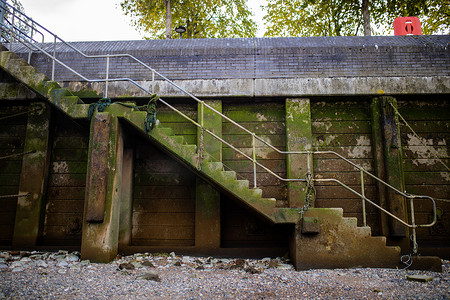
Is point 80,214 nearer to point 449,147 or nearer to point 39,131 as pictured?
point 39,131

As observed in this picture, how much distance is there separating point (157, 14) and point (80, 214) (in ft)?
38.8

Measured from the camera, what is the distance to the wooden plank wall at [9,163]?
709 cm

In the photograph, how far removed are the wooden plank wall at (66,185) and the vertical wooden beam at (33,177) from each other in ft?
0.69

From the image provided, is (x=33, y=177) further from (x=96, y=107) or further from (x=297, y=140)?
(x=297, y=140)

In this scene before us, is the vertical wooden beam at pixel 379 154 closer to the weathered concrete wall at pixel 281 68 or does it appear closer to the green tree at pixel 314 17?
the weathered concrete wall at pixel 281 68

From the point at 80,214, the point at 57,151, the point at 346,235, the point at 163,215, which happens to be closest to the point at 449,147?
the point at 346,235

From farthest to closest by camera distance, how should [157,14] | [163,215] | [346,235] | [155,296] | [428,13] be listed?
[157,14] → [428,13] → [163,215] → [346,235] → [155,296]

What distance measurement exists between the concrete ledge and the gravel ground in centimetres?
364

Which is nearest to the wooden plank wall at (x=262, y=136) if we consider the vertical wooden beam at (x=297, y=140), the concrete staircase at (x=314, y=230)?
the vertical wooden beam at (x=297, y=140)

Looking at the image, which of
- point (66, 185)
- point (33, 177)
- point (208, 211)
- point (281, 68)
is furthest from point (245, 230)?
point (33, 177)

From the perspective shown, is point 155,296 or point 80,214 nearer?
point 155,296

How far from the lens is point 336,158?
7.11m

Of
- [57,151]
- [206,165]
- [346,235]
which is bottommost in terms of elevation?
[346,235]

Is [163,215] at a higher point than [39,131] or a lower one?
lower
